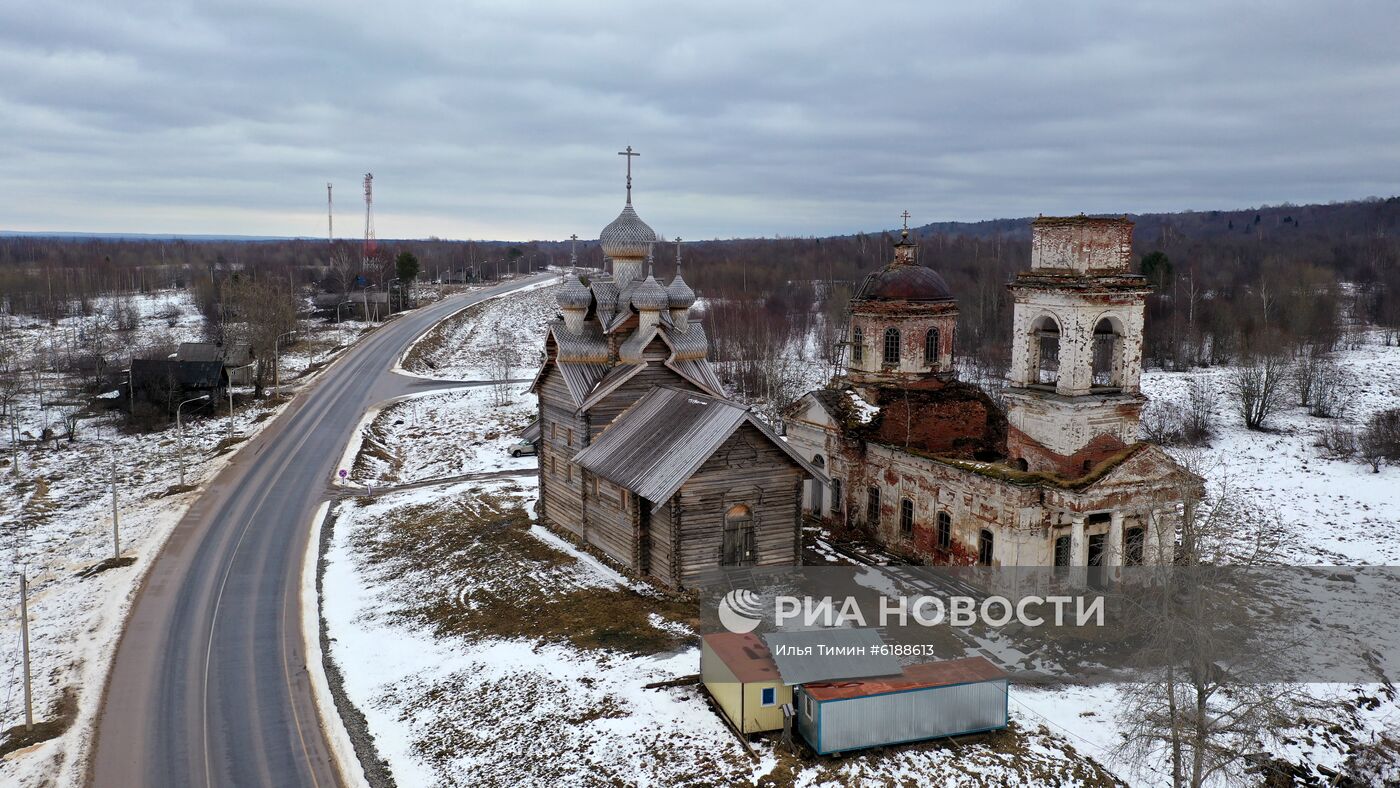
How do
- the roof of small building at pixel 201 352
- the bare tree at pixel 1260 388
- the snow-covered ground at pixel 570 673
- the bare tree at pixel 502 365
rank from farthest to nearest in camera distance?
the bare tree at pixel 502 365, the roof of small building at pixel 201 352, the bare tree at pixel 1260 388, the snow-covered ground at pixel 570 673

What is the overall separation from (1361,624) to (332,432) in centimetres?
4521

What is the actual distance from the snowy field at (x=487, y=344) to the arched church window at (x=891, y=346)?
30605mm

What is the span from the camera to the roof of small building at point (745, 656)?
17.2 metres

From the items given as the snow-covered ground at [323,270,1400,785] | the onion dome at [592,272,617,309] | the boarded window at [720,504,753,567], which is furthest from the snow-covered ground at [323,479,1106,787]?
the onion dome at [592,272,617,309]

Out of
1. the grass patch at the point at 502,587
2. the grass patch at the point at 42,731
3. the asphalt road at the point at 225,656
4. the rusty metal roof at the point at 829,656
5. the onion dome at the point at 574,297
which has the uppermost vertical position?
the onion dome at the point at 574,297

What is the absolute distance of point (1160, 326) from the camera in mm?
64562

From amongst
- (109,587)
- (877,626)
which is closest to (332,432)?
(109,587)

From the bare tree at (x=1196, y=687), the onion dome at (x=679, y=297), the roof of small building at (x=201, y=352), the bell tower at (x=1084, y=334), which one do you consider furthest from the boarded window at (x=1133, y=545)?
the roof of small building at (x=201, y=352)

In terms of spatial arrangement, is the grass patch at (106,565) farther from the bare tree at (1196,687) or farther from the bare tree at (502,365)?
the bare tree at (1196,687)

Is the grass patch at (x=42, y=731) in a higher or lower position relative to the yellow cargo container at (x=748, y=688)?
lower

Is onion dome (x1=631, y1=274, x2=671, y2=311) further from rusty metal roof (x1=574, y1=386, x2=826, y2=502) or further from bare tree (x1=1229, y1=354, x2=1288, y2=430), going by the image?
bare tree (x1=1229, y1=354, x2=1288, y2=430)

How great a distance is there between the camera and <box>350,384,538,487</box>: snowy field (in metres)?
43.8

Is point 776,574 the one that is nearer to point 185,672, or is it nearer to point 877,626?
point 877,626

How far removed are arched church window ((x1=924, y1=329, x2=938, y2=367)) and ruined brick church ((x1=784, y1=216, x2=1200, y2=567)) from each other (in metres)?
2.01
